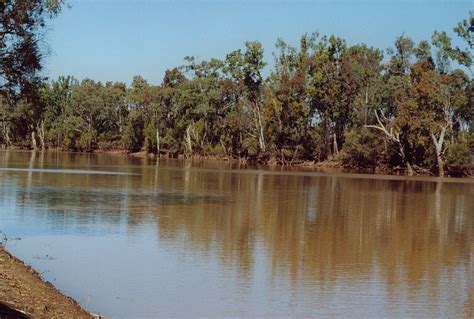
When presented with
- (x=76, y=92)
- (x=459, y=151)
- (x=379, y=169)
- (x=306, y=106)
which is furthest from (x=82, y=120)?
(x=459, y=151)

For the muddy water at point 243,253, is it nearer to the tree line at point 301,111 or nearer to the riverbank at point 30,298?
the riverbank at point 30,298

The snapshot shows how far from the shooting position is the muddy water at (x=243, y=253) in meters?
11.8

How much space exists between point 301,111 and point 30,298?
71659mm

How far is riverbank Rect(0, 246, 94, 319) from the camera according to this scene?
28.5ft

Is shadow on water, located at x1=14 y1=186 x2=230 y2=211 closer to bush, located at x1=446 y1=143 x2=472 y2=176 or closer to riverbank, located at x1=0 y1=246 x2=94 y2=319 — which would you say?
riverbank, located at x1=0 y1=246 x2=94 y2=319

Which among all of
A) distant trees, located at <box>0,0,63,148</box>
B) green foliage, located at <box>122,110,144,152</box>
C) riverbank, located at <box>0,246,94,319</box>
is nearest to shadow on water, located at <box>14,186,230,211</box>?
distant trees, located at <box>0,0,63,148</box>

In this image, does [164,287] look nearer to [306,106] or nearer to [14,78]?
[14,78]

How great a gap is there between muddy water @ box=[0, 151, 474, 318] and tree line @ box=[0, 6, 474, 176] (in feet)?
108

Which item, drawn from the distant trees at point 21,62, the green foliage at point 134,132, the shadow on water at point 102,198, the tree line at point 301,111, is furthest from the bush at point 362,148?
the distant trees at point 21,62

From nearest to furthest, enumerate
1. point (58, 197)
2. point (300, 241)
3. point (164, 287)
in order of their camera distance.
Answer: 1. point (164, 287)
2. point (300, 241)
3. point (58, 197)

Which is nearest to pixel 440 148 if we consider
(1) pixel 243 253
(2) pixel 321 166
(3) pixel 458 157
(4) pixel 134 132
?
(3) pixel 458 157

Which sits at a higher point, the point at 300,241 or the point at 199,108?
the point at 199,108

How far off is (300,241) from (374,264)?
333cm

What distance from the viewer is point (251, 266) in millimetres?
15000
